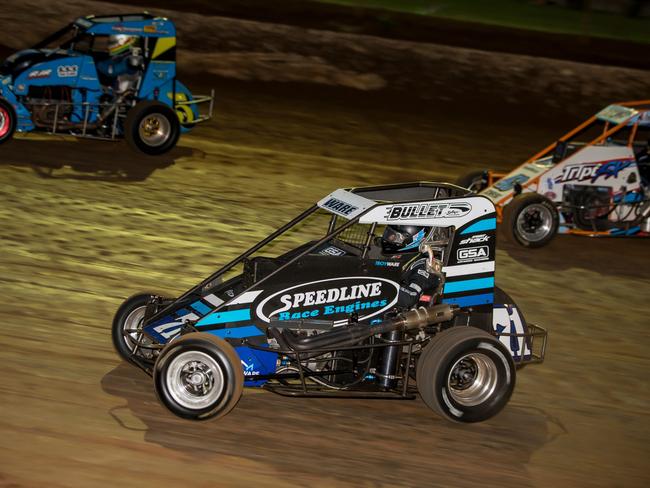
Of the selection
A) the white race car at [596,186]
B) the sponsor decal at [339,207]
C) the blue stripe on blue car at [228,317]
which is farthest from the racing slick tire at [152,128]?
the blue stripe on blue car at [228,317]

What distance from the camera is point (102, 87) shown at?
41.2 ft

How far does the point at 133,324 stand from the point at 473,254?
2460 millimetres

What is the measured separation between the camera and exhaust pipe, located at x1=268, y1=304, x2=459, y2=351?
19.5 ft

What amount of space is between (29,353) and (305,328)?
211cm

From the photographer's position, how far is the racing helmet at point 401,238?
21.5 feet

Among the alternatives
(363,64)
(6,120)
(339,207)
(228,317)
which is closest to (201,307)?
(228,317)

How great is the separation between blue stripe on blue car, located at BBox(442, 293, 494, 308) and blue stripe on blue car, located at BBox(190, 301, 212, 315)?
5.42 feet

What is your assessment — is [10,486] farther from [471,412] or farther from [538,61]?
[538,61]

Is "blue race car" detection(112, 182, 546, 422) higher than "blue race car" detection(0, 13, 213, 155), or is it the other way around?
"blue race car" detection(0, 13, 213, 155)

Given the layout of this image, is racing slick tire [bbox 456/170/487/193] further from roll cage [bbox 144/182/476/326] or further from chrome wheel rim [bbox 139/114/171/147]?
chrome wheel rim [bbox 139/114/171/147]

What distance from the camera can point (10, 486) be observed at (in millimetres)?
4984

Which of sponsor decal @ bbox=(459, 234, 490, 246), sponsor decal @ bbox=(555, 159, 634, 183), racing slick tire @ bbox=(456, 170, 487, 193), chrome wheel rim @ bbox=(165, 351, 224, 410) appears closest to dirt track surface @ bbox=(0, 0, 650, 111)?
racing slick tire @ bbox=(456, 170, 487, 193)

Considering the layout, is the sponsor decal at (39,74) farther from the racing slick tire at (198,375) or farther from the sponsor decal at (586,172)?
the racing slick tire at (198,375)

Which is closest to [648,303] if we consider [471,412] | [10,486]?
[471,412]
